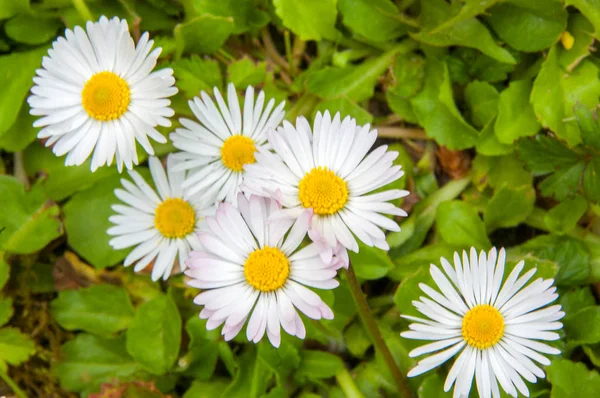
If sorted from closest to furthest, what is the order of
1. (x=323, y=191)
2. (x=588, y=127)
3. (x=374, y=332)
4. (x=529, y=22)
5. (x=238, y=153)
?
(x=323, y=191), (x=374, y=332), (x=588, y=127), (x=238, y=153), (x=529, y=22)

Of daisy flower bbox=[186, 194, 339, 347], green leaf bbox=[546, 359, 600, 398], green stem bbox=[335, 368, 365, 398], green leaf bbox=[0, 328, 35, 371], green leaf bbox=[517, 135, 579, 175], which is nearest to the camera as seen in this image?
daisy flower bbox=[186, 194, 339, 347]

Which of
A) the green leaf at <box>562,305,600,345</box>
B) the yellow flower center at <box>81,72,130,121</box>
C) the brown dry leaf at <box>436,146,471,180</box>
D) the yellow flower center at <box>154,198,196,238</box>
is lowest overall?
the green leaf at <box>562,305,600,345</box>

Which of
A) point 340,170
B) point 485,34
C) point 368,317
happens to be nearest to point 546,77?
point 485,34

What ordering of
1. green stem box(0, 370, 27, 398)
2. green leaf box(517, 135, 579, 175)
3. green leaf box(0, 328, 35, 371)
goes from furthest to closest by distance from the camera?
1. green leaf box(0, 328, 35, 371)
2. green stem box(0, 370, 27, 398)
3. green leaf box(517, 135, 579, 175)

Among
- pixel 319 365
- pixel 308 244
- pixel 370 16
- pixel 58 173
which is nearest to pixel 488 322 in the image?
pixel 308 244

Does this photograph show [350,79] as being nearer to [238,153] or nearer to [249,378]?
[238,153]

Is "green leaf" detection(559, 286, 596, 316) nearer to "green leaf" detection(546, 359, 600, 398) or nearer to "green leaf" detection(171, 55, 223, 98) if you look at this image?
"green leaf" detection(546, 359, 600, 398)

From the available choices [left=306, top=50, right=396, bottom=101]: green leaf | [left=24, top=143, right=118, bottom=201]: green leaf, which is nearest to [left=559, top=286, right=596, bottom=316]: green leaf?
[left=306, top=50, right=396, bottom=101]: green leaf
